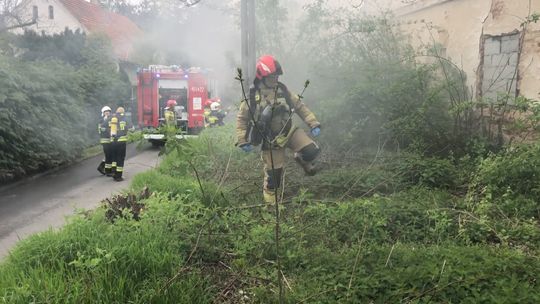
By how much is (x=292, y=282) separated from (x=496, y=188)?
2.64 m

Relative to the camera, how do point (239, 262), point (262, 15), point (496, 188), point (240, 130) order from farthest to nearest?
point (262, 15), point (240, 130), point (496, 188), point (239, 262)

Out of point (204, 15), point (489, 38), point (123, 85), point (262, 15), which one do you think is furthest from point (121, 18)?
point (489, 38)

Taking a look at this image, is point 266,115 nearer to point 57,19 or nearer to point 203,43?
point 203,43

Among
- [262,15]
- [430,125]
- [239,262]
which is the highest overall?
[262,15]

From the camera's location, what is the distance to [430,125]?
676 centimetres

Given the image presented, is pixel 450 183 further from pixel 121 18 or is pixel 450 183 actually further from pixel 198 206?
pixel 121 18

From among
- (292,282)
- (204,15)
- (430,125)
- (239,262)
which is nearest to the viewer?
(292,282)

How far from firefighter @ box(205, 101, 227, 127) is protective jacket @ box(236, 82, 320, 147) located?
8303 millimetres

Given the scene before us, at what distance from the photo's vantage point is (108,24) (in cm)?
3152

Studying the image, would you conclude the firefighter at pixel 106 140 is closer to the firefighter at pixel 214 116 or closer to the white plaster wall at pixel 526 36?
the firefighter at pixel 214 116

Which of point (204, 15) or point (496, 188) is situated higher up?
point (204, 15)

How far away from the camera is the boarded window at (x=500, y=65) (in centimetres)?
662

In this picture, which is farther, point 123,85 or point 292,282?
point 123,85

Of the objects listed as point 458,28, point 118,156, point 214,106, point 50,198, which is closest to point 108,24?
point 214,106
